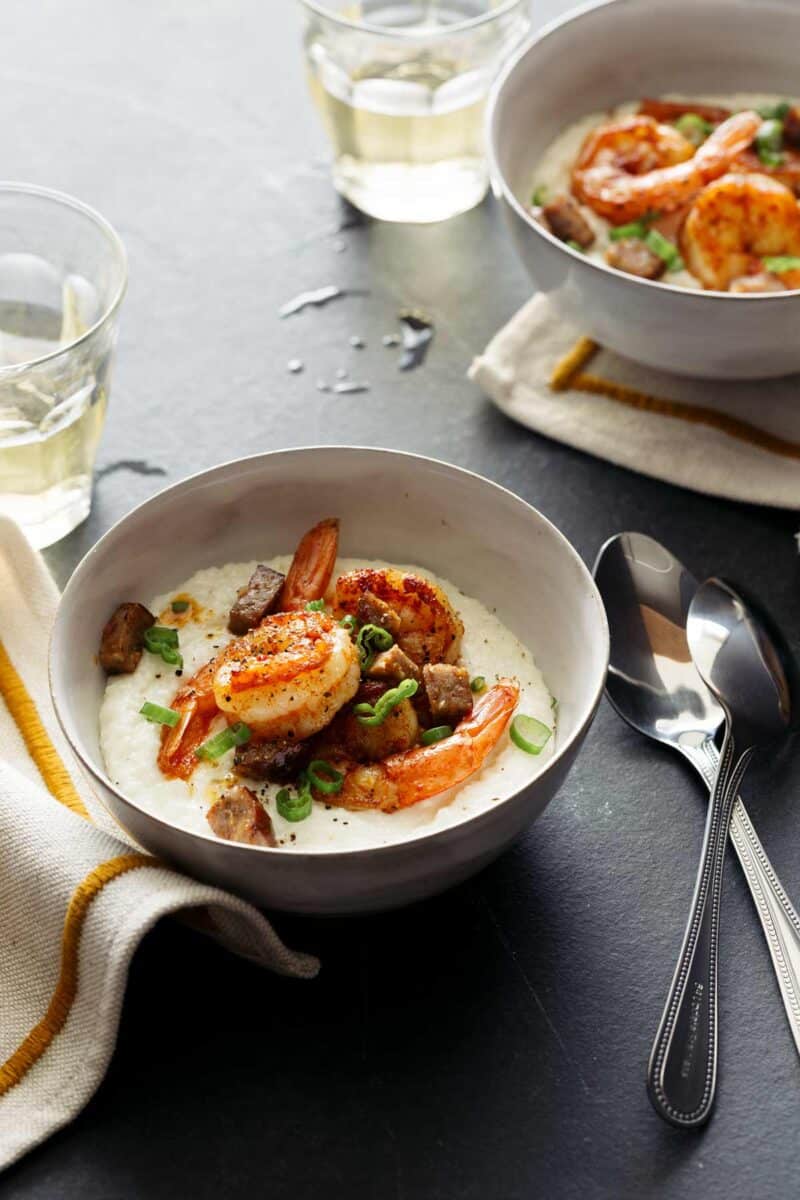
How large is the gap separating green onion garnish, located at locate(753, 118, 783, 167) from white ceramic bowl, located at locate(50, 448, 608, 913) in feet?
3.80

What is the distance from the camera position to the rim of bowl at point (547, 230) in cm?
232

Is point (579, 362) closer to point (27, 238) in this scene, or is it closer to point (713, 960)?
point (27, 238)

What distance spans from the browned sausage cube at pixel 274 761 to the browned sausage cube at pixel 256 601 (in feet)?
0.78

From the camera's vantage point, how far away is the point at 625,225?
8.95 feet

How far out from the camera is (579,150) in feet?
9.66

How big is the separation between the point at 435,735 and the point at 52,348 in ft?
3.70

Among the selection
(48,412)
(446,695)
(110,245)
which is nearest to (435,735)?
(446,695)

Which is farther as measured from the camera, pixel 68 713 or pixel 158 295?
pixel 158 295

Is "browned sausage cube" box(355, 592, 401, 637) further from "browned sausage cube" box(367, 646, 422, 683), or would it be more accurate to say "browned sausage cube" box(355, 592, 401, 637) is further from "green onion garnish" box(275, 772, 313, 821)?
"green onion garnish" box(275, 772, 313, 821)

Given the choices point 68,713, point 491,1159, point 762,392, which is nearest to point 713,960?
point 491,1159

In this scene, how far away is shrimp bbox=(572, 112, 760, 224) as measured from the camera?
8.90 ft

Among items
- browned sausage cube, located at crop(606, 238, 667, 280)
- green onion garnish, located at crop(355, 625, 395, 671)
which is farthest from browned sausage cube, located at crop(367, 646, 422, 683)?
browned sausage cube, located at crop(606, 238, 667, 280)

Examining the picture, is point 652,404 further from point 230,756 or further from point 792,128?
point 230,756

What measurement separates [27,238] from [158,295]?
0.42m
